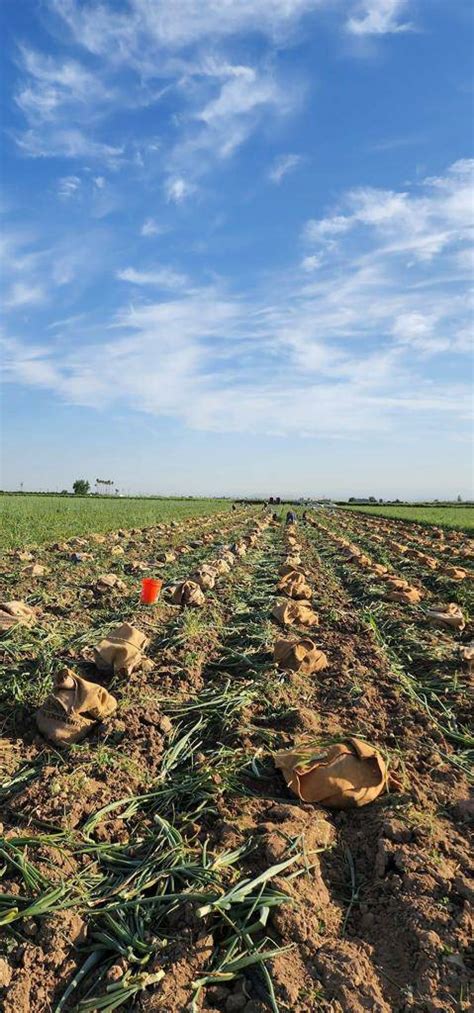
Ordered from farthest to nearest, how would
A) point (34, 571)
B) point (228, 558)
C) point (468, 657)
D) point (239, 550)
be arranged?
1. point (239, 550)
2. point (228, 558)
3. point (34, 571)
4. point (468, 657)

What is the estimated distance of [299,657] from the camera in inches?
178

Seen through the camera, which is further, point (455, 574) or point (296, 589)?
point (455, 574)

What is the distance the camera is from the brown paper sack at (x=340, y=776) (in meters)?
2.80

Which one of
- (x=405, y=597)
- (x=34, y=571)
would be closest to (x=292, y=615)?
(x=405, y=597)

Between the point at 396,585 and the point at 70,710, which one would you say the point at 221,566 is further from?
the point at 70,710

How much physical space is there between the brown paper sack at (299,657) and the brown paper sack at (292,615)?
120cm

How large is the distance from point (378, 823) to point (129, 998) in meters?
1.29

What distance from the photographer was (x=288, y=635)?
5.57 metres

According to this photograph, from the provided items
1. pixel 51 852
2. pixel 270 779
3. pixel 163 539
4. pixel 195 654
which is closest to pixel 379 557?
pixel 163 539

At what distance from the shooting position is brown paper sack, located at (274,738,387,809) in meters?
2.80

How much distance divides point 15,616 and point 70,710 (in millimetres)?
1961

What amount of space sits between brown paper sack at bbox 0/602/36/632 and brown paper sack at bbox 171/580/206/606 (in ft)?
5.42

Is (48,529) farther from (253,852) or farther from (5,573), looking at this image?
(253,852)

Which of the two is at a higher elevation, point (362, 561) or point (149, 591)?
point (149, 591)
